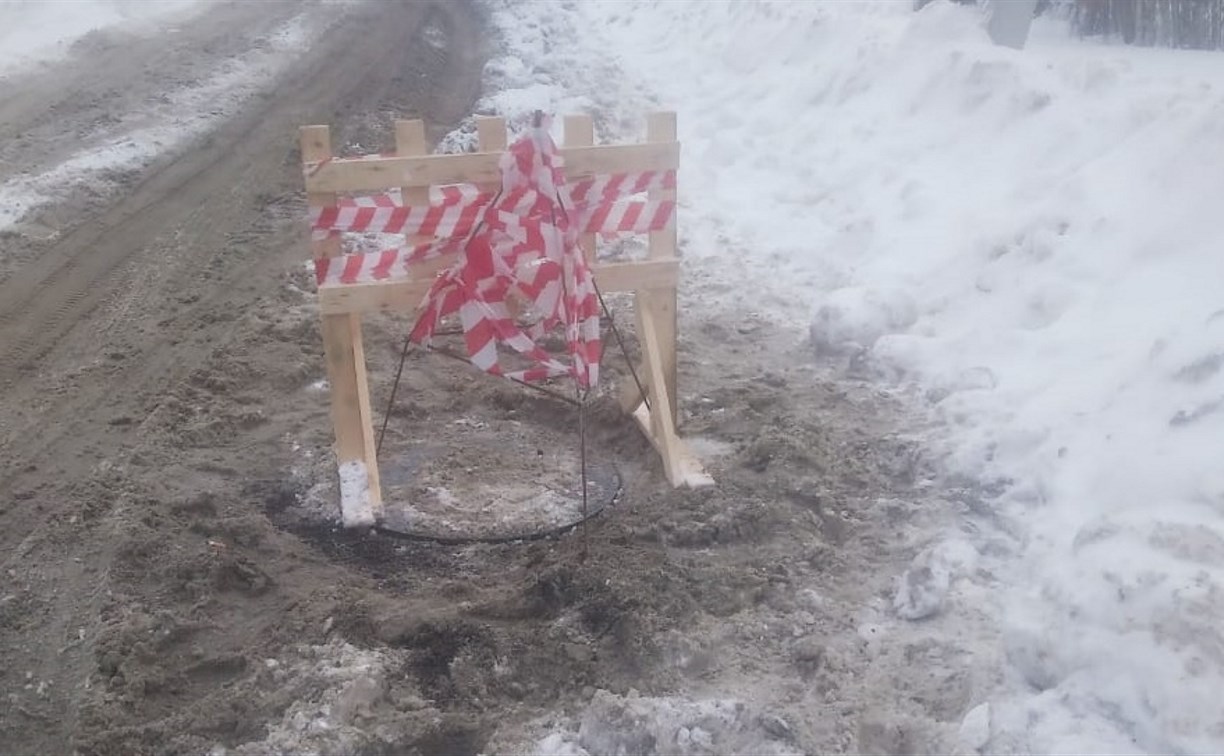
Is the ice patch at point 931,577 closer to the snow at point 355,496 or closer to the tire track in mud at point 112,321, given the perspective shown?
the snow at point 355,496

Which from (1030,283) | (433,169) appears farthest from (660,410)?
(1030,283)

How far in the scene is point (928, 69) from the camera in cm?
966

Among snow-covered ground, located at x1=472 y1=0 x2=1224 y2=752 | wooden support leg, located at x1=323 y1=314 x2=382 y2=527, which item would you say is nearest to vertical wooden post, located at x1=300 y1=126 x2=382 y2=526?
wooden support leg, located at x1=323 y1=314 x2=382 y2=527

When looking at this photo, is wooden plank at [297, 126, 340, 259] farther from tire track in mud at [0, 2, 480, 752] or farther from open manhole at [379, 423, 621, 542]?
tire track in mud at [0, 2, 480, 752]

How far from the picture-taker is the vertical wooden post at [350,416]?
5805mm

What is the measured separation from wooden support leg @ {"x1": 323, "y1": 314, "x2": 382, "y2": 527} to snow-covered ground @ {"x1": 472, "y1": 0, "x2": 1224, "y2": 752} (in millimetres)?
2766

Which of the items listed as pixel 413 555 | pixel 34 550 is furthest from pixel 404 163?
pixel 34 550

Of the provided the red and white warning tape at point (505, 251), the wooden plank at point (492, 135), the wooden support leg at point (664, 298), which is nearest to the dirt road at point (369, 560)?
the wooden support leg at point (664, 298)

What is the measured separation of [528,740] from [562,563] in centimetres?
109

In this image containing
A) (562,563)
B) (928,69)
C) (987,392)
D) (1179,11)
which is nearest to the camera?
(562,563)

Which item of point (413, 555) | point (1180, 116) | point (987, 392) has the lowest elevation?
point (413, 555)

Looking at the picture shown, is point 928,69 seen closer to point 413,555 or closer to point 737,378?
point 737,378

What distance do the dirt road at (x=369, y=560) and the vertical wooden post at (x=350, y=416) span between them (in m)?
0.18

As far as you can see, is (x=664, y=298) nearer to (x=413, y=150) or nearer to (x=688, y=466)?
(x=688, y=466)
